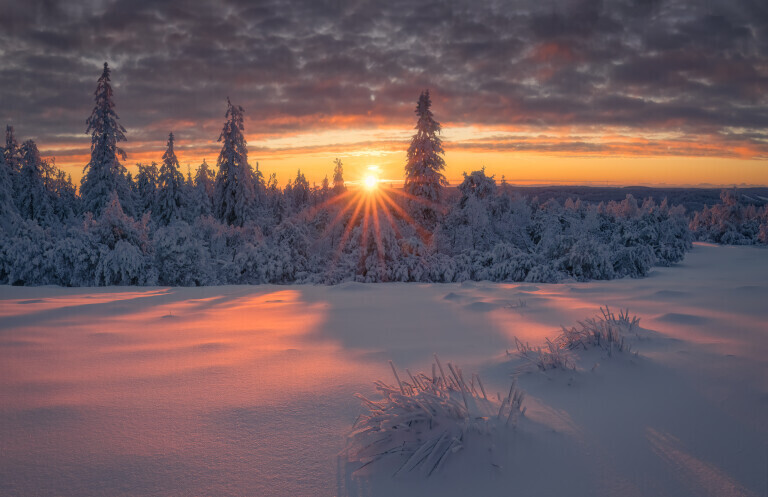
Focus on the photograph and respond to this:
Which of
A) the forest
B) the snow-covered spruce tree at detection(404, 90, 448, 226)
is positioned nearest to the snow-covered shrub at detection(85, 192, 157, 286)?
the forest

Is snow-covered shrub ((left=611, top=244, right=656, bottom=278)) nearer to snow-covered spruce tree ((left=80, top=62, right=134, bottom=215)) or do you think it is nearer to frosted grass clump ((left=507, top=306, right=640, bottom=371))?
frosted grass clump ((left=507, top=306, right=640, bottom=371))

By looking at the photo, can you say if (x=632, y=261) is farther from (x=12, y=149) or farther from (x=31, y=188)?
(x=12, y=149)

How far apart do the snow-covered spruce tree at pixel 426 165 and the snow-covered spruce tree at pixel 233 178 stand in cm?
1339

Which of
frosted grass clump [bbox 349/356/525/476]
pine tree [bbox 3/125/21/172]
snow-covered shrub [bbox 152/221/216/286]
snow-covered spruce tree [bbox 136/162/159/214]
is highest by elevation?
pine tree [bbox 3/125/21/172]

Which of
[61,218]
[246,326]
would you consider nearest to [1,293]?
[246,326]

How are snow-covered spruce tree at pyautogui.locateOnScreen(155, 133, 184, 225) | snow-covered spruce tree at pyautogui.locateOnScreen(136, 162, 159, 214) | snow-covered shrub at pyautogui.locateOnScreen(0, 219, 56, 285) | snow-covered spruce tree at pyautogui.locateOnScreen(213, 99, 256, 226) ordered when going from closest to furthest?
snow-covered shrub at pyautogui.locateOnScreen(0, 219, 56, 285), snow-covered spruce tree at pyautogui.locateOnScreen(213, 99, 256, 226), snow-covered spruce tree at pyautogui.locateOnScreen(155, 133, 184, 225), snow-covered spruce tree at pyautogui.locateOnScreen(136, 162, 159, 214)

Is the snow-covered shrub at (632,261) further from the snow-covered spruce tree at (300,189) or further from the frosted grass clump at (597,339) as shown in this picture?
the snow-covered spruce tree at (300,189)

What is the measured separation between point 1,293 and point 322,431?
291 inches

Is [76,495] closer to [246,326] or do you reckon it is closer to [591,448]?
[591,448]

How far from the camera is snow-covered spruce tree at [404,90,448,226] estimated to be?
27188 mm

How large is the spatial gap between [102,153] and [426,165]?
21.6m

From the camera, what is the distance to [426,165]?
90.2ft

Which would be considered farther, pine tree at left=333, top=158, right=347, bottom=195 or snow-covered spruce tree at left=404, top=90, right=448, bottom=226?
pine tree at left=333, top=158, right=347, bottom=195

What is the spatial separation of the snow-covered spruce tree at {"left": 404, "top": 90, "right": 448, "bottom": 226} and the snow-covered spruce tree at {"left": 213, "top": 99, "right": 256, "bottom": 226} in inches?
527
